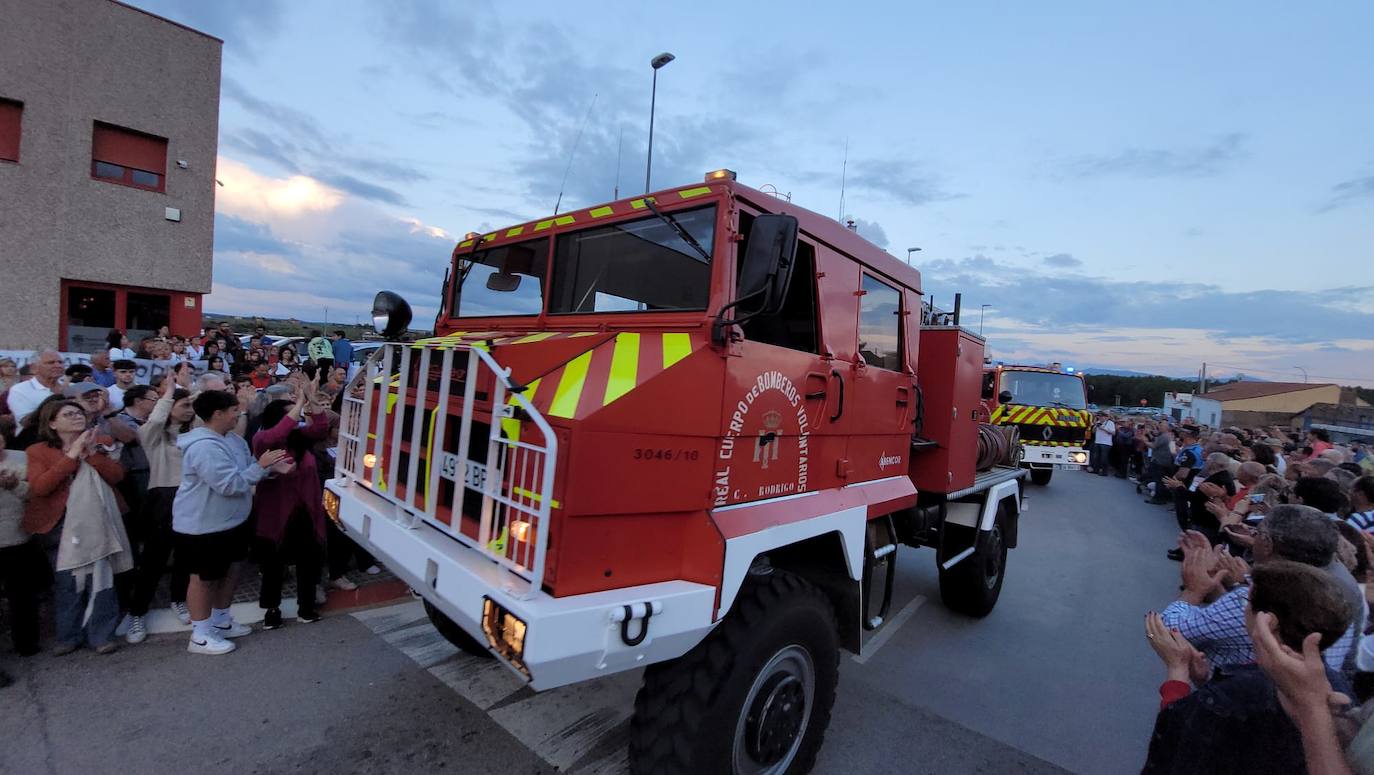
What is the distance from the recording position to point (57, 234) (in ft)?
37.0

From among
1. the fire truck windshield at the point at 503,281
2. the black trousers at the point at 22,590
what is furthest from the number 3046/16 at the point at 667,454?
the black trousers at the point at 22,590

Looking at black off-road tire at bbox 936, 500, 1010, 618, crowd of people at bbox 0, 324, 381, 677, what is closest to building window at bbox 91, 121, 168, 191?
crowd of people at bbox 0, 324, 381, 677

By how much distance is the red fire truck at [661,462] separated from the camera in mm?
2117

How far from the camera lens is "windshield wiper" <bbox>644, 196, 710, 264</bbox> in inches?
107

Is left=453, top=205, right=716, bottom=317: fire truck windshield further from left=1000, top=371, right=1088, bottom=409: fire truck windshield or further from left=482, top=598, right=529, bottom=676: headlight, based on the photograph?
left=1000, top=371, right=1088, bottom=409: fire truck windshield

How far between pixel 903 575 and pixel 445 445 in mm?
5439

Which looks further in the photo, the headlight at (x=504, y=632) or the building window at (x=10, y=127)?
the building window at (x=10, y=127)

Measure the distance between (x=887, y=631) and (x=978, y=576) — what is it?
3.03ft

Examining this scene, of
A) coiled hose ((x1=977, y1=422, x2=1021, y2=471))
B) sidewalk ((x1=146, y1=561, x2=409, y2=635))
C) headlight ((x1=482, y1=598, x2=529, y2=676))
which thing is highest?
coiled hose ((x1=977, y1=422, x2=1021, y2=471))

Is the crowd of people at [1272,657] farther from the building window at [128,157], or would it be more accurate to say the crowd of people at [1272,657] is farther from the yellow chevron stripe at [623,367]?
the building window at [128,157]

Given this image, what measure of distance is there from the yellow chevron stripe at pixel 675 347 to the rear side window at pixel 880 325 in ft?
4.56

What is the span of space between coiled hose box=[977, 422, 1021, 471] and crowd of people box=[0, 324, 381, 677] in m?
5.48

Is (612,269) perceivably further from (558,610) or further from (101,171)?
(101,171)

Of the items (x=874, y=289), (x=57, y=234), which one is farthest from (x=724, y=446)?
(x=57, y=234)
